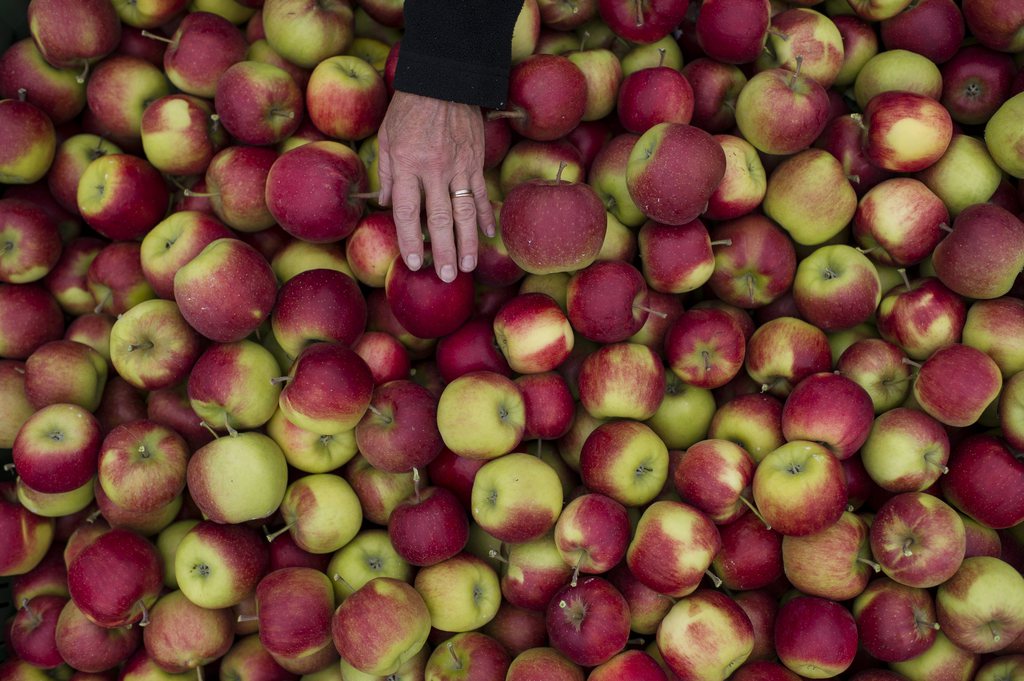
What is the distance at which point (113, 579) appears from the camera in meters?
1.96

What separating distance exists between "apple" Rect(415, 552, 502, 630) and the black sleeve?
4.18ft

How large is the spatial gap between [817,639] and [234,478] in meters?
1.55

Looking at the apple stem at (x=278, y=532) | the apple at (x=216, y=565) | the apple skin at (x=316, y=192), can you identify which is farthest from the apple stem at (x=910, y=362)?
the apple at (x=216, y=565)

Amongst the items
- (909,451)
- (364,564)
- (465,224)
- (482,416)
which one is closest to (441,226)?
(465,224)

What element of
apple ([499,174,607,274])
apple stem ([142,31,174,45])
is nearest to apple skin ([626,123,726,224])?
apple ([499,174,607,274])

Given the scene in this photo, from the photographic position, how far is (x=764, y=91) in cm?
217

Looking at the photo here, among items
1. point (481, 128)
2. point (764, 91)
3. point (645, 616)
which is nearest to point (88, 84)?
point (481, 128)

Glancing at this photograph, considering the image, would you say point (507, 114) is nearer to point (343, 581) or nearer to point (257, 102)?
point (257, 102)

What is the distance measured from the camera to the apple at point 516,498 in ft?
6.47

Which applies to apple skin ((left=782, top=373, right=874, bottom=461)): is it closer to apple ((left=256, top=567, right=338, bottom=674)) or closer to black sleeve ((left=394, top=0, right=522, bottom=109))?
black sleeve ((left=394, top=0, right=522, bottom=109))

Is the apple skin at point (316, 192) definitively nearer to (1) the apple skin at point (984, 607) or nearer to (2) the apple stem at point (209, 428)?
(2) the apple stem at point (209, 428)

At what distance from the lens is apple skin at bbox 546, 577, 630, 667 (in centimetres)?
185

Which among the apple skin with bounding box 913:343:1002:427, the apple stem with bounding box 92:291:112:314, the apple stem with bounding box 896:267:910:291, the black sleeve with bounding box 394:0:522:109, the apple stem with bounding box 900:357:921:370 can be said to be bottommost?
the apple stem with bounding box 92:291:112:314

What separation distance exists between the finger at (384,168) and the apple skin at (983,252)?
5.21 ft
